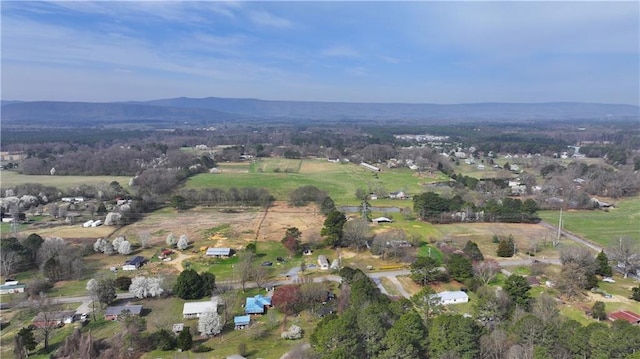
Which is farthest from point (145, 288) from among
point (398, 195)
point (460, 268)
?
point (398, 195)

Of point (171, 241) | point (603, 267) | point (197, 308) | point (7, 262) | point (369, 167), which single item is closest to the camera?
point (197, 308)

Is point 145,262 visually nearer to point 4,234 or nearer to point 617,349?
point 4,234

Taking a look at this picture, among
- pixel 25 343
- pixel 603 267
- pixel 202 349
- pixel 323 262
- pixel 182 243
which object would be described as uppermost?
pixel 603 267

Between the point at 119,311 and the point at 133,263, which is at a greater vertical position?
the point at 133,263

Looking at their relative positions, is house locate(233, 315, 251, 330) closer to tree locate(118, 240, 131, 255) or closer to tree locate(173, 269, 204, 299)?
tree locate(173, 269, 204, 299)

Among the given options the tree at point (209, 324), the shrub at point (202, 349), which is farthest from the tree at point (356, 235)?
the shrub at point (202, 349)

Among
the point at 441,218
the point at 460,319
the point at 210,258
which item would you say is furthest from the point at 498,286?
the point at 210,258

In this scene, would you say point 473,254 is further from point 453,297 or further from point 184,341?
point 184,341
